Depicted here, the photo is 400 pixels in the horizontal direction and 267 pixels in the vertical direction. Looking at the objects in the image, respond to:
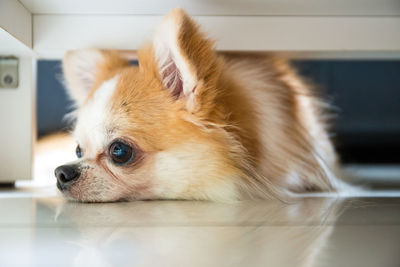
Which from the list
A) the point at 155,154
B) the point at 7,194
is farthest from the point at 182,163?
the point at 7,194

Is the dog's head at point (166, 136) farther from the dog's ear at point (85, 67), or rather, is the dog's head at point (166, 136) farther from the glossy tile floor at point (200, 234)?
the dog's ear at point (85, 67)

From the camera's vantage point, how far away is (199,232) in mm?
746

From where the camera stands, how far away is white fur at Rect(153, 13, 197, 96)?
111 centimetres

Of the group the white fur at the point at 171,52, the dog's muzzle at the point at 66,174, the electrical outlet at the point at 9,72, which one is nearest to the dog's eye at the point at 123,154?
the dog's muzzle at the point at 66,174

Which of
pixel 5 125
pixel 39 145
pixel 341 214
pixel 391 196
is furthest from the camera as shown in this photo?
pixel 39 145

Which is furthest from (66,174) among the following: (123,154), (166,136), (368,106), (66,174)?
(368,106)

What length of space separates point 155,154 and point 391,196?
69 cm

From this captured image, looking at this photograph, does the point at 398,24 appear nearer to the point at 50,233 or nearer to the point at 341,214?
the point at 341,214

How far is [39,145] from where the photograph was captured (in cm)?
208

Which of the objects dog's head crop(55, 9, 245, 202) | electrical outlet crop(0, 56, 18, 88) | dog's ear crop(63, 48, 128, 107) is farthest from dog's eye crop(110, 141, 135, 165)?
electrical outlet crop(0, 56, 18, 88)

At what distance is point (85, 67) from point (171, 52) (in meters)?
0.44

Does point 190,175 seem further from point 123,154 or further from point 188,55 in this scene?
point 188,55

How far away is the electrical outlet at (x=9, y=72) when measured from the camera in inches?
58.2

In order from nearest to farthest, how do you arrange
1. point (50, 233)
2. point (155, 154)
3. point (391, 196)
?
point (50, 233), point (155, 154), point (391, 196)
